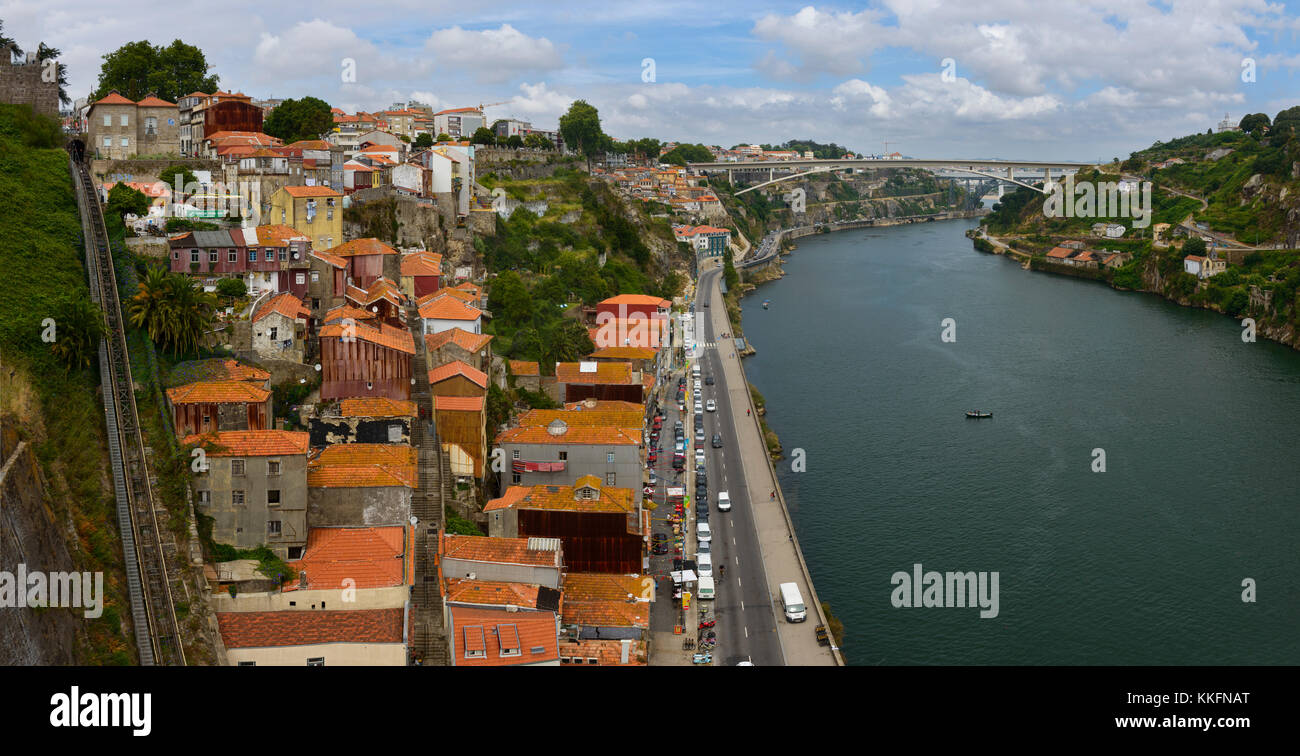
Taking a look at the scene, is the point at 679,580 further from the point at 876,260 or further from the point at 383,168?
the point at 876,260

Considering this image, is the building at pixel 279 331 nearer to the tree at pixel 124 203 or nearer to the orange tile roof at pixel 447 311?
the orange tile roof at pixel 447 311

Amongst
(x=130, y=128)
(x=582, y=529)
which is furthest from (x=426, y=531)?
(x=130, y=128)

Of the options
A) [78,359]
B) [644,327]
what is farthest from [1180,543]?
[78,359]

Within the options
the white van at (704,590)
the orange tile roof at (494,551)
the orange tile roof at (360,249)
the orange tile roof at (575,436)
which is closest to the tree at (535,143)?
the orange tile roof at (360,249)

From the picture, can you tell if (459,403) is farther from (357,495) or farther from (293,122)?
(293,122)

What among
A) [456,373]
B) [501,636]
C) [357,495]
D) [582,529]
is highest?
[456,373]

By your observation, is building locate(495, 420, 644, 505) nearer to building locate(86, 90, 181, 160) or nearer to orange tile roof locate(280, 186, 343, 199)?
orange tile roof locate(280, 186, 343, 199)
